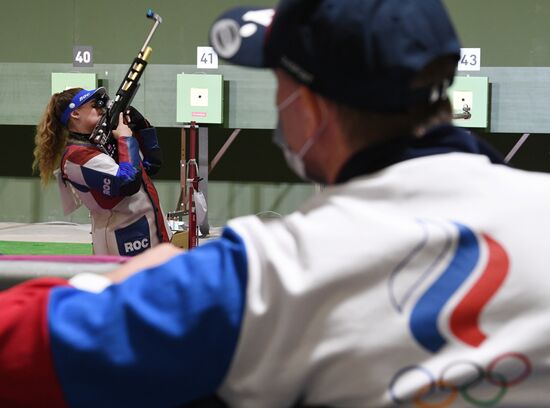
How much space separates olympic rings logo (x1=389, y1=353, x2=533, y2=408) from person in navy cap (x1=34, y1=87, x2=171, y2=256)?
2722 millimetres

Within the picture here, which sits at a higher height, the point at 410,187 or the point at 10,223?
the point at 410,187

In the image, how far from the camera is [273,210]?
25.7 ft

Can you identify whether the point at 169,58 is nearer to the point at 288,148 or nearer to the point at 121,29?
the point at 121,29

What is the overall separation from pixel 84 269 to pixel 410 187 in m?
0.59

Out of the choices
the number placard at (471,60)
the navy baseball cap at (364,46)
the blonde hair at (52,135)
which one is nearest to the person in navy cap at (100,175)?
the blonde hair at (52,135)

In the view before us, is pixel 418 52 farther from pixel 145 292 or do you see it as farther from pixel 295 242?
pixel 145 292

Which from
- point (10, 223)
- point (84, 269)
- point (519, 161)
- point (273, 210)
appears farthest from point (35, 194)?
point (84, 269)

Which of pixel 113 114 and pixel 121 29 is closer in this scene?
pixel 113 114

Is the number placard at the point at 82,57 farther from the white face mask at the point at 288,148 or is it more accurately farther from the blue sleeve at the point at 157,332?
the blue sleeve at the point at 157,332

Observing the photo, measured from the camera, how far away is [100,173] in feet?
10.8

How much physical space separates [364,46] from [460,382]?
322 millimetres

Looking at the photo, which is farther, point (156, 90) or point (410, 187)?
point (156, 90)

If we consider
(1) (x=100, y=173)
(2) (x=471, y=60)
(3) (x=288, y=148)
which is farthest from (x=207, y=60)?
(3) (x=288, y=148)

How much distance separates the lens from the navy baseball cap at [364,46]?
25.7 inches
